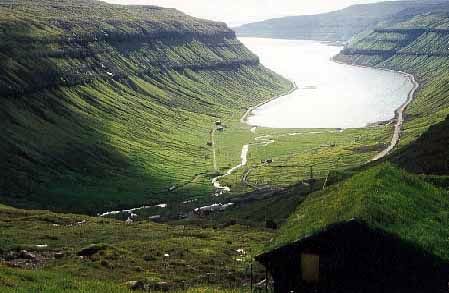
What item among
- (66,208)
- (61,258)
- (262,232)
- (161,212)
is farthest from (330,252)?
(66,208)

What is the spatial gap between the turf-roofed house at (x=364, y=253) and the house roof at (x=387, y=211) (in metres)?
0.07

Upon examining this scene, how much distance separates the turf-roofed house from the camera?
3231 cm

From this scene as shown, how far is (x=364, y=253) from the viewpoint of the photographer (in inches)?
1283

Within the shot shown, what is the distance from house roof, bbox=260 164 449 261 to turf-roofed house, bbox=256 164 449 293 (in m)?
0.07

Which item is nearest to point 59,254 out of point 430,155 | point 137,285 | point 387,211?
point 137,285

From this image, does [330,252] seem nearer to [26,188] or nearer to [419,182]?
[419,182]

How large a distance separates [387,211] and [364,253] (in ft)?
9.64

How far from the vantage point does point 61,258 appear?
67.8m

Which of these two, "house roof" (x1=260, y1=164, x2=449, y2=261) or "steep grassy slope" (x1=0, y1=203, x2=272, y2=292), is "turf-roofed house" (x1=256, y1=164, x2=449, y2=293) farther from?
"steep grassy slope" (x1=0, y1=203, x2=272, y2=292)

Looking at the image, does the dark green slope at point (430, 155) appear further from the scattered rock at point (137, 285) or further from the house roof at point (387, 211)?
the scattered rock at point (137, 285)

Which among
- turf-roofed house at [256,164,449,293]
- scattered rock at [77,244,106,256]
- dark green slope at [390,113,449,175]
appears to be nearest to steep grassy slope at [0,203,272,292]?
scattered rock at [77,244,106,256]

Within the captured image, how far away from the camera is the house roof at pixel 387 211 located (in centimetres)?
3278

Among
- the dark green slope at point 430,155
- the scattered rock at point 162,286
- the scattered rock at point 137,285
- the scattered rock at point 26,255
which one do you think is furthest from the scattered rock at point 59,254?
Answer: the dark green slope at point 430,155

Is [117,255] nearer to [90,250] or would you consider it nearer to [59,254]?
[90,250]
